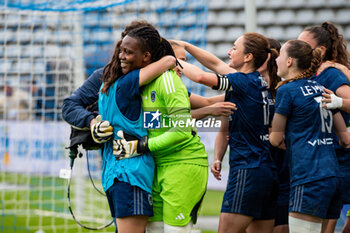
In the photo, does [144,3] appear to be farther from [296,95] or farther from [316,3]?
[316,3]

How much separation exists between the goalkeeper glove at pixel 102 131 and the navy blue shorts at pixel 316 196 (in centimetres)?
116

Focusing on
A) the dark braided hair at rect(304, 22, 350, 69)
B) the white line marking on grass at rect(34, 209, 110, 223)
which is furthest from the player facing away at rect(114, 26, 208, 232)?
the white line marking on grass at rect(34, 209, 110, 223)

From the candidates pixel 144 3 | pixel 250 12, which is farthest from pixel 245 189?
pixel 144 3

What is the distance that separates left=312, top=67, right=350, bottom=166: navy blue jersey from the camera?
336cm

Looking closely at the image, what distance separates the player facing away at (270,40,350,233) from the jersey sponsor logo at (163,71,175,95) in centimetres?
68

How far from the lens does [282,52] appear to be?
323 centimetres

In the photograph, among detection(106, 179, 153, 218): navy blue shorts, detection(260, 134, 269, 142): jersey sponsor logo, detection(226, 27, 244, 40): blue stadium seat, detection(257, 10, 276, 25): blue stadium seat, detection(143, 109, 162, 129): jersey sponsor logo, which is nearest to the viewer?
detection(106, 179, 153, 218): navy blue shorts

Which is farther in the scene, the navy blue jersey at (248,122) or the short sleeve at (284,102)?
the navy blue jersey at (248,122)

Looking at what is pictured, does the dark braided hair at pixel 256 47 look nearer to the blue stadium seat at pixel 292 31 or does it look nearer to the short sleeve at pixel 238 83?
the short sleeve at pixel 238 83

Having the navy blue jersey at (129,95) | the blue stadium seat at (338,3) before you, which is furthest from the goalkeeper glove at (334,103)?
the blue stadium seat at (338,3)

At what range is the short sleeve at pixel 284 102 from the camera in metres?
3.05

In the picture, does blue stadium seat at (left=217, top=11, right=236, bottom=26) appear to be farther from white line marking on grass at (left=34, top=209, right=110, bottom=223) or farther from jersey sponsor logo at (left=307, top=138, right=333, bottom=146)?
jersey sponsor logo at (left=307, top=138, right=333, bottom=146)

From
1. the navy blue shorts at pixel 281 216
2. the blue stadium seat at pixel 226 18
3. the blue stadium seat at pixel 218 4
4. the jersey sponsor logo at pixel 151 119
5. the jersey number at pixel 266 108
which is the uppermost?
the blue stadium seat at pixel 218 4

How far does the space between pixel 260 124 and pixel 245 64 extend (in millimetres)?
428
